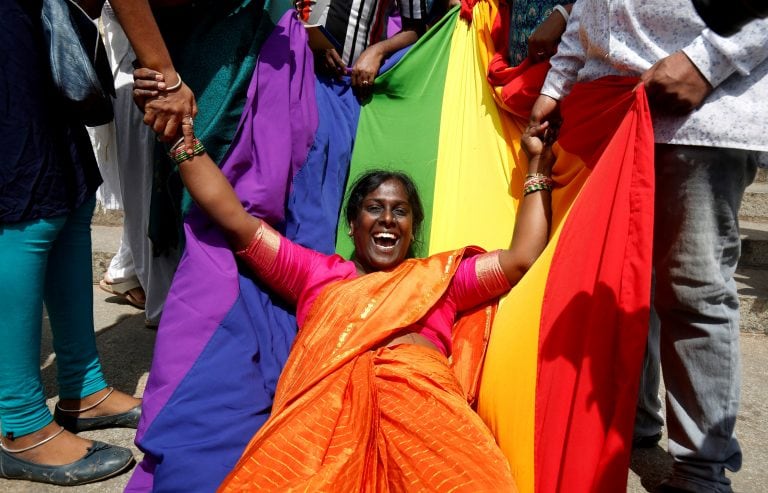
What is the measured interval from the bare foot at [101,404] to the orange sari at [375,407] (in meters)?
0.80

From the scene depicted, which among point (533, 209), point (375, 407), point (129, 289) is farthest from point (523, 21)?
point (129, 289)

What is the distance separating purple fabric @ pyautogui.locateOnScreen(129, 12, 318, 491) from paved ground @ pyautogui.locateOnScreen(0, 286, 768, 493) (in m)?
0.47

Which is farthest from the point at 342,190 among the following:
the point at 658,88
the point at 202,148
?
the point at 658,88

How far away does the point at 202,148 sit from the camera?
2090 mm

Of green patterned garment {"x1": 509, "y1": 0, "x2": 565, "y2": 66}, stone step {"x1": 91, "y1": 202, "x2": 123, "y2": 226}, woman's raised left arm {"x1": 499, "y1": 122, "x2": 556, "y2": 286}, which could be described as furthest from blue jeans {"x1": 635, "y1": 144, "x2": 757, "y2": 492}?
stone step {"x1": 91, "y1": 202, "x2": 123, "y2": 226}

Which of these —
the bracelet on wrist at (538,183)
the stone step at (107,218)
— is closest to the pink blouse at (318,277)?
the bracelet on wrist at (538,183)

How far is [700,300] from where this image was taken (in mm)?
1726

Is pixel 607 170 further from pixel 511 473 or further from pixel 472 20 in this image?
pixel 472 20

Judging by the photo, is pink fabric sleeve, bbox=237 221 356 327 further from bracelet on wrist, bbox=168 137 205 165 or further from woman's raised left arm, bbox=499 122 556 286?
woman's raised left arm, bbox=499 122 556 286

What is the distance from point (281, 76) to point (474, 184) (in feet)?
3.02

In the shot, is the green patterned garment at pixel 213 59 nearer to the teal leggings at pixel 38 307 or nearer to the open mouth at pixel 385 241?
the teal leggings at pixel 38 307

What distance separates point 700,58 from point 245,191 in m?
1.52

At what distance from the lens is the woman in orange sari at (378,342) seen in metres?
1.51

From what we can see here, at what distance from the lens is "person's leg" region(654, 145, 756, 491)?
5.52ft
